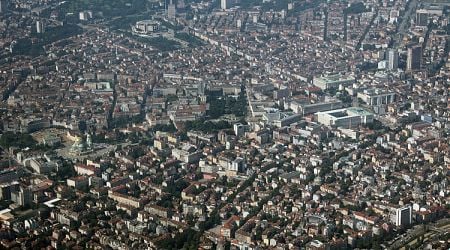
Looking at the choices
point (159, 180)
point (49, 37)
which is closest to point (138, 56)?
point (49, 37)

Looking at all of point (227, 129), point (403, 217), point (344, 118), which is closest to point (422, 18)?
point (344, 118)

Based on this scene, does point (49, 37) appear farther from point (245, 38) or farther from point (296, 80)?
point (296, 80)

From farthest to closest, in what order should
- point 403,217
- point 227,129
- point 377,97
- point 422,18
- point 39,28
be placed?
point 422,18 → point 39,28 → point 377,97 → point 227,129 → point 403,217

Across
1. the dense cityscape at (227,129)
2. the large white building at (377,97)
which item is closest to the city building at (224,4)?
the dense cityscape at (227,129)

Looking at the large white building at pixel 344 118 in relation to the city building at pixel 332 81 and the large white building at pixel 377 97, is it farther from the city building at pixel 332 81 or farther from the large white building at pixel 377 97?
the city building at pixel 332 81

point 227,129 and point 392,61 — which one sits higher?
point 392,61

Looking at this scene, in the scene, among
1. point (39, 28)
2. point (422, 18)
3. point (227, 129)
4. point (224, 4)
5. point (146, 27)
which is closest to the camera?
point (227, 129)

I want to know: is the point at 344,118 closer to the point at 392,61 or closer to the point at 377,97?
the point at 377,97

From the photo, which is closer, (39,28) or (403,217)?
(403,217)
